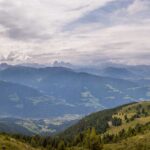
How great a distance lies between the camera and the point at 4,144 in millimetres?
155750

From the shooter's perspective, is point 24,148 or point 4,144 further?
point 24,148

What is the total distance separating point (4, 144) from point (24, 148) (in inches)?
568

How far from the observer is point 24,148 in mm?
167250
